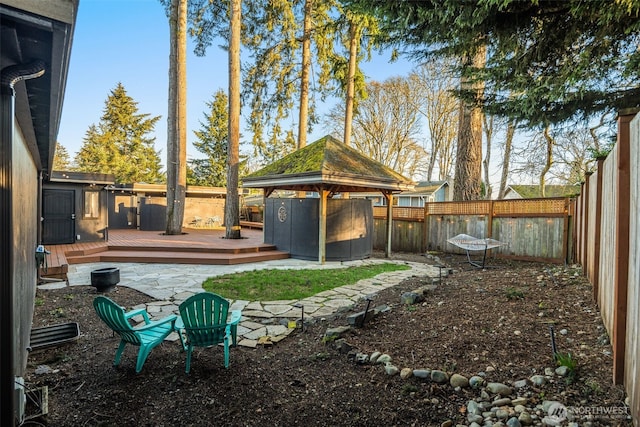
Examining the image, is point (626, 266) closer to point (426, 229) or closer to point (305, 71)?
point (426, 229)

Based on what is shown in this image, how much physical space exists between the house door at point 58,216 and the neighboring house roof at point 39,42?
9130 mm

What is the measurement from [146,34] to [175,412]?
14.6 meters

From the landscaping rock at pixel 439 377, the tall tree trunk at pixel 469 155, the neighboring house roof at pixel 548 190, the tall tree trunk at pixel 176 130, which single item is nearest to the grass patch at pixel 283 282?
the landscaping rock at pixel 439 377

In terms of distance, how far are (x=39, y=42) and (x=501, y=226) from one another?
982 cm

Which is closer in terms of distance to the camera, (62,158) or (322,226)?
(322,226)

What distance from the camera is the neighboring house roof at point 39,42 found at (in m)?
1.26

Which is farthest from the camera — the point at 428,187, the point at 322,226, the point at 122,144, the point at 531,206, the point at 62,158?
the point at 62,158

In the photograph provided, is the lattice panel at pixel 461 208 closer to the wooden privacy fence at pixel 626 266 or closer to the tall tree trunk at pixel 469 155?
the tall tree trunk at pixel 469 155

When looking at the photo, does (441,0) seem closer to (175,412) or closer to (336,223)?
(175,412)

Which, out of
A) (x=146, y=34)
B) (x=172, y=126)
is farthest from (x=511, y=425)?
(x=146, y=34)

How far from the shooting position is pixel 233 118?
38.9ft

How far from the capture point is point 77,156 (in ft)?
95.2

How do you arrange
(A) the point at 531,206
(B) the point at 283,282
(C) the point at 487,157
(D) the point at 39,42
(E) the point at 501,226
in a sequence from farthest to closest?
(C) the point at 487,157, (E) the point at 501,226, (A) the point at 531,206, (B) the point at 283,282, (D) the point at 39,42

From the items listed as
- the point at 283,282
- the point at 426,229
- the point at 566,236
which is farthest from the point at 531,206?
the point at 283,282
